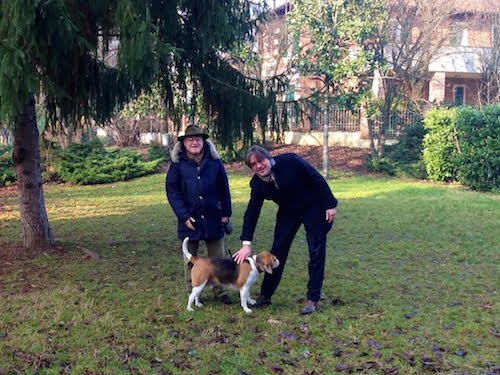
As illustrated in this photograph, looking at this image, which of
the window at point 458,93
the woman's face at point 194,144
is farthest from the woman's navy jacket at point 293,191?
the window at point 458,93

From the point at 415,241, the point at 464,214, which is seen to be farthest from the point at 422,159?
the point at 415,241

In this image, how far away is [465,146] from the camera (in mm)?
15211

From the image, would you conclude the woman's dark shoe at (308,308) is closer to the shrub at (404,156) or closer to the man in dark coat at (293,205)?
the man in dark coat at (293,205)

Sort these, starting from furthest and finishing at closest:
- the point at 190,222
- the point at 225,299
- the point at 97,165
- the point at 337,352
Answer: the point at 97,165 < the point at 225,299 < the point at 190,222 < the point at 337,352

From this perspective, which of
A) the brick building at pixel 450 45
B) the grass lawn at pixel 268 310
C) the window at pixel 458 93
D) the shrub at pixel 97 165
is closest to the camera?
the grass lawn at pixel 268 310

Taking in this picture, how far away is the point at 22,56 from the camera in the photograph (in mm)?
4711

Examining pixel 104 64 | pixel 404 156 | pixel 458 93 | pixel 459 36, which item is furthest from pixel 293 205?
pixel 458 93

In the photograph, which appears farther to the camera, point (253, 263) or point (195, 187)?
point (195, 187)

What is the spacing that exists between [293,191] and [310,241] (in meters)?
0.52

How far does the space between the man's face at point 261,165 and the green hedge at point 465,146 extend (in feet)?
37.4

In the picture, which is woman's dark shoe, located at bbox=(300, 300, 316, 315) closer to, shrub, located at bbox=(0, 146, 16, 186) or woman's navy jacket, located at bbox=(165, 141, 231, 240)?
woman's navy jacket, located at bbox=(165, 141, 231, 240)

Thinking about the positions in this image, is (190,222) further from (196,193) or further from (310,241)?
(310,241)

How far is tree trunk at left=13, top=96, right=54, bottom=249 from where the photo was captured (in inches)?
292

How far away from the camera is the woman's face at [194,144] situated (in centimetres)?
536
